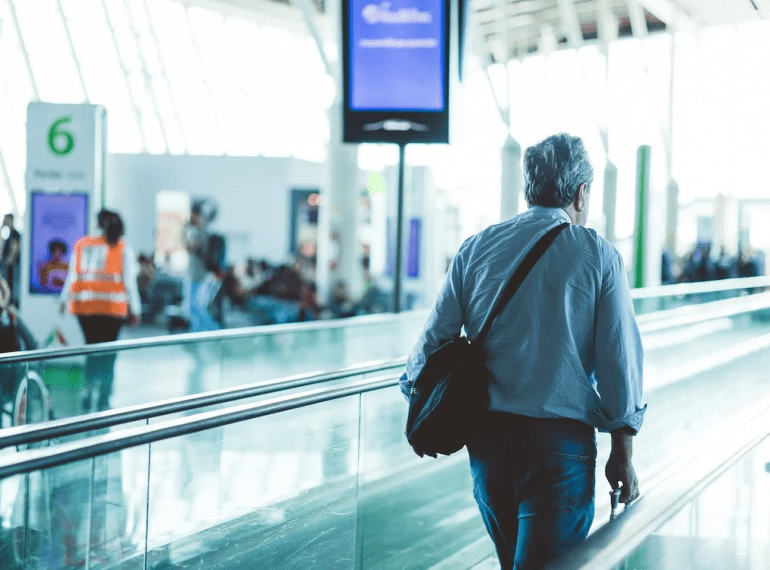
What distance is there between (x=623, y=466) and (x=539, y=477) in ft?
0.84

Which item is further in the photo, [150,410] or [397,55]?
[397,55]

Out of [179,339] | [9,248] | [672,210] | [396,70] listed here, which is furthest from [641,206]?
[672,210]

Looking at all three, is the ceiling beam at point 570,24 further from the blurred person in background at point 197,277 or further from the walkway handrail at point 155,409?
the walkway handrail at point 155,409

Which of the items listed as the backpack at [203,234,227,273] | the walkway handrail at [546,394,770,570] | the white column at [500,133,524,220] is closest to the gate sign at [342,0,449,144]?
the backpack at [203,234,227,273]

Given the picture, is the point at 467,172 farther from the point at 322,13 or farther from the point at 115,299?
the point at 115,299

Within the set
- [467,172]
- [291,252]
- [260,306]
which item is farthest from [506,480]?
[467,172]

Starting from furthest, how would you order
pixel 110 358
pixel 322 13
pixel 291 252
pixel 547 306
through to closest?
pixel 322 13 < pixel 291 252 < pixel 110 358 < pixel 547 306

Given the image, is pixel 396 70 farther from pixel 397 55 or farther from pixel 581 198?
pixel 581 198

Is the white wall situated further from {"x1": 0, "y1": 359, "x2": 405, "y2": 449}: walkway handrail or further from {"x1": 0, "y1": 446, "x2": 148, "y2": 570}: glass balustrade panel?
{"x1": 0, "y1": 446, "x2": 148, "y2": 570}: glass balustrade panel

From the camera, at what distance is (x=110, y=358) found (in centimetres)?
528

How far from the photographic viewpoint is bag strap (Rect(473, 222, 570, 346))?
7.74 feet

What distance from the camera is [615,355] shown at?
2.32m

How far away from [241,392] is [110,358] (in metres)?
1.77

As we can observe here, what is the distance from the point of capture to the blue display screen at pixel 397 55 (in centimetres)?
783
